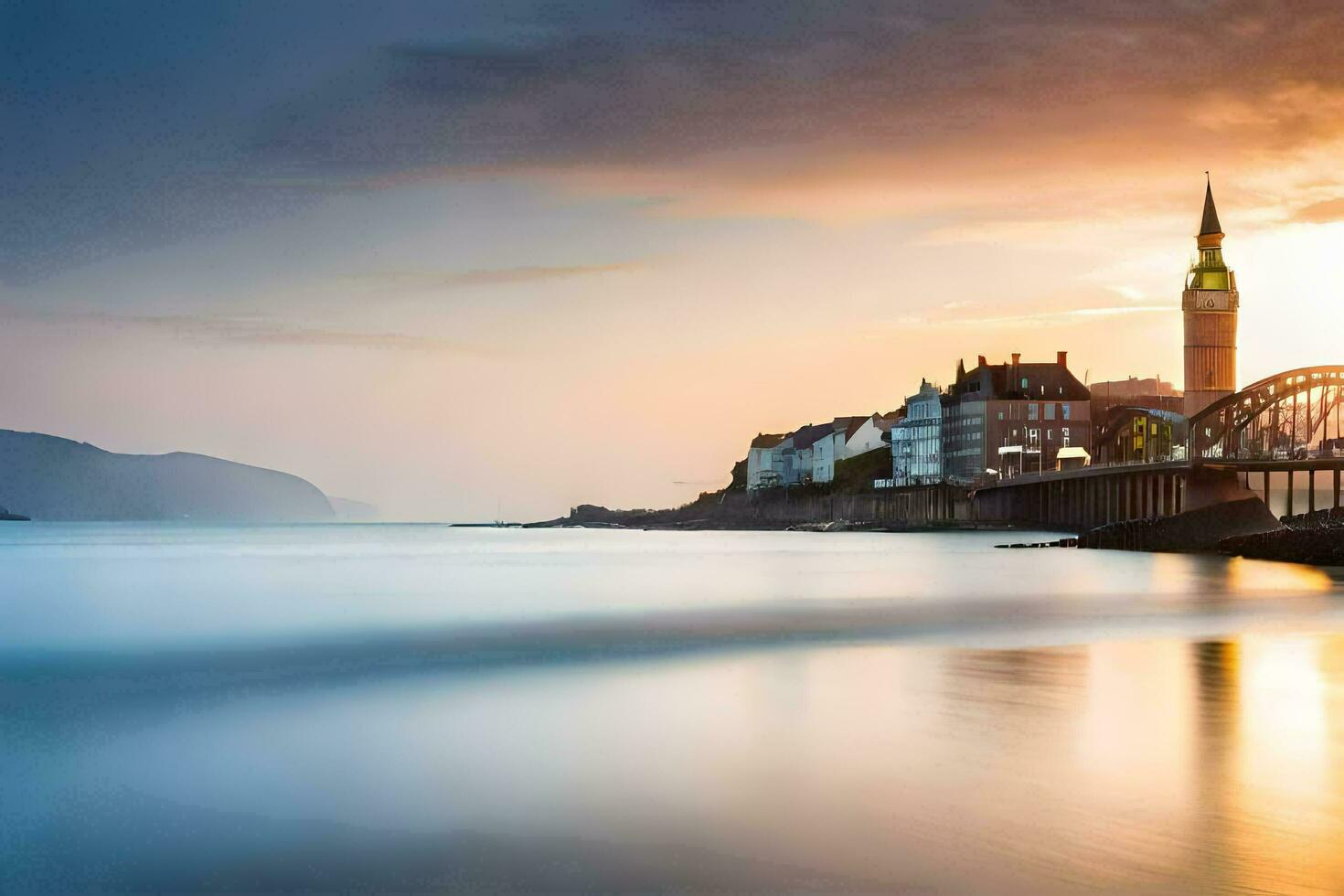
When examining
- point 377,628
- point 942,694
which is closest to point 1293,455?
point 377,628

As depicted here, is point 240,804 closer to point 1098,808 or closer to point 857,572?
point 1098,808

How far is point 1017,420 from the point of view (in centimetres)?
12538

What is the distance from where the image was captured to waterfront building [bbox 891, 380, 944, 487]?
134 metres

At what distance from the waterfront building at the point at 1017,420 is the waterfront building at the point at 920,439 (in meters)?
3.58

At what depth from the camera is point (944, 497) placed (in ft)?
405

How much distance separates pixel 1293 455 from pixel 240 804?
A: 3273 inches

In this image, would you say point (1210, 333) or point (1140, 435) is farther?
point (1210, 333)

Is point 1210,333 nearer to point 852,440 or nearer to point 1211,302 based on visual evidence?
point 1211,302

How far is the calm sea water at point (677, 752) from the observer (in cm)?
954

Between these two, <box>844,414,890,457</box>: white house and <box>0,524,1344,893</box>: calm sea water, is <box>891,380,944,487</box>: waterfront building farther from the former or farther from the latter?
<box>0,524,1344,893</box>: calm sea water

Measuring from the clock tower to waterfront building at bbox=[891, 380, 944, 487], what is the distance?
73.0 feet

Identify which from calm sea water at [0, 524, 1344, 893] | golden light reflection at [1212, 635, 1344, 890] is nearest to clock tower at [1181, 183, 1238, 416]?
calm sea water at [0, 524, 1344, 893]

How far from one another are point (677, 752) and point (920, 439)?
125 metres

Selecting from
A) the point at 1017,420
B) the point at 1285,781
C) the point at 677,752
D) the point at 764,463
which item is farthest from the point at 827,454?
the point at 1285,781
